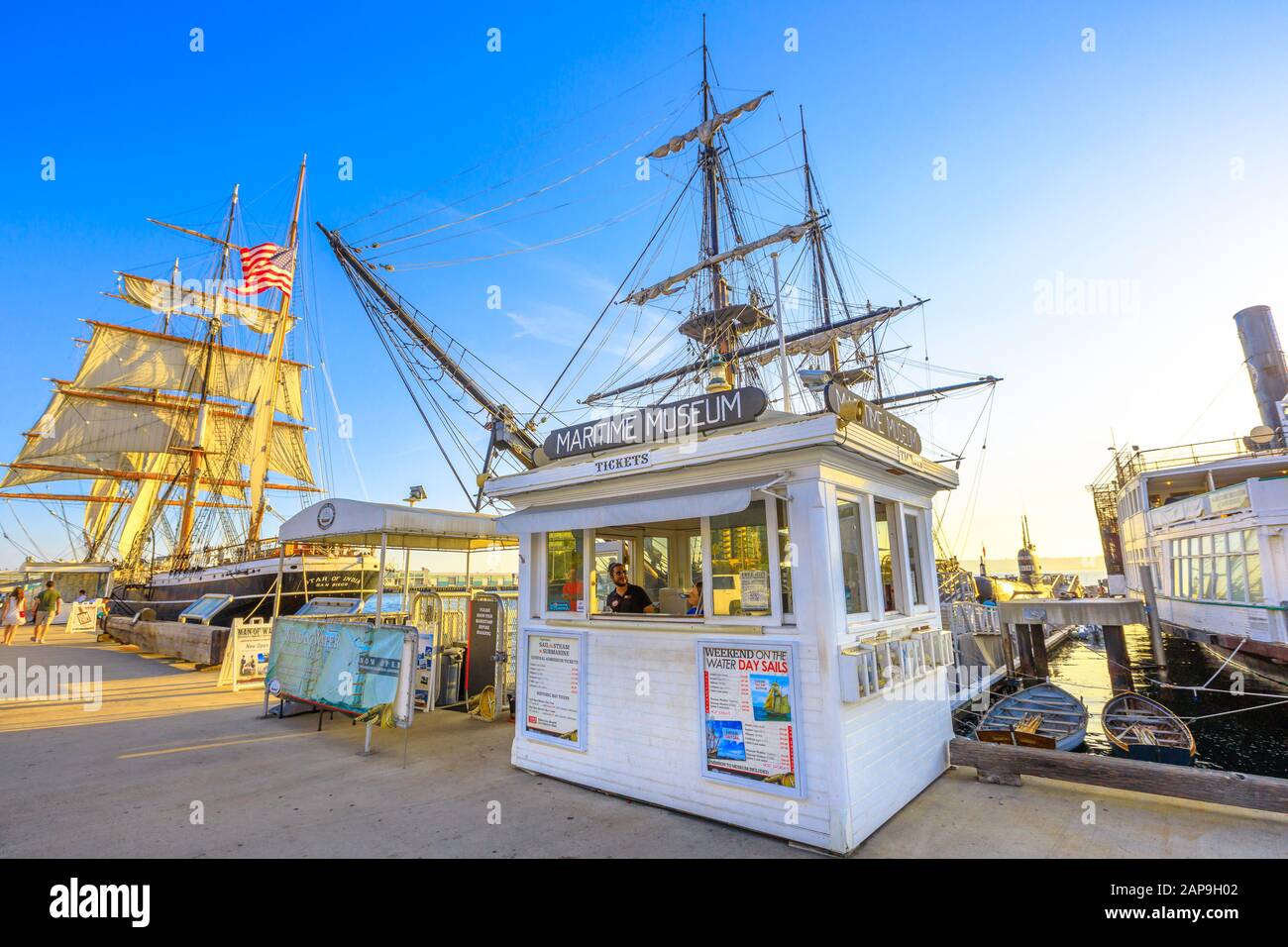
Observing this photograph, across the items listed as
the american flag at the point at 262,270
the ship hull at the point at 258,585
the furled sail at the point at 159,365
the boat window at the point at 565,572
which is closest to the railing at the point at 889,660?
the boat window at the point at 565,572

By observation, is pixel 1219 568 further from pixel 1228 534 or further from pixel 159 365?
pixel 159 365

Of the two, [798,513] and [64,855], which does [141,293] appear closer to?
[64,855]

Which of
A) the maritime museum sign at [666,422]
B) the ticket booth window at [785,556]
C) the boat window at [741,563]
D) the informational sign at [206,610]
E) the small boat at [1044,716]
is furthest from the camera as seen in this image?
the informational sign at [206,610]

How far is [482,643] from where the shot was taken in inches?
403

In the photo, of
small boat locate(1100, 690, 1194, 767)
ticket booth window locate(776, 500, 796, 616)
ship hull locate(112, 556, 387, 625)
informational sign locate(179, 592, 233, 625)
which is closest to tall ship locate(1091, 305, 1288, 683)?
small boat locate(1100, 690, 1194, 767)

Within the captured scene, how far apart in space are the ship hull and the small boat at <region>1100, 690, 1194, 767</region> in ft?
84.2

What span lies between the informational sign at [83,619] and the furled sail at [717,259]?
29569mm

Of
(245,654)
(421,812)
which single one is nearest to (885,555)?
(421,812)

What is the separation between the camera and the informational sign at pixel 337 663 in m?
7.81

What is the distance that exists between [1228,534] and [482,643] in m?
23.4

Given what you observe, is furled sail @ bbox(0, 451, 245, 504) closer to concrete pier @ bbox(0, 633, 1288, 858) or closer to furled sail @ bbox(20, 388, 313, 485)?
furled sail @ bbox(20, 388, 313, 485)

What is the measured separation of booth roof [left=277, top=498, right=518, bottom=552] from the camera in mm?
8477

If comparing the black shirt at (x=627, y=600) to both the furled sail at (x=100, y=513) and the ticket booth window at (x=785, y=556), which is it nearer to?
the ticket booth window at (x=785, y=556)

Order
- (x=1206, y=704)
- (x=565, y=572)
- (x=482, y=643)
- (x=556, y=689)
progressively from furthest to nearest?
(x=1206, y=704) → (x=482, y=643) → (x=565, y=572) → (x=556, y=689)
